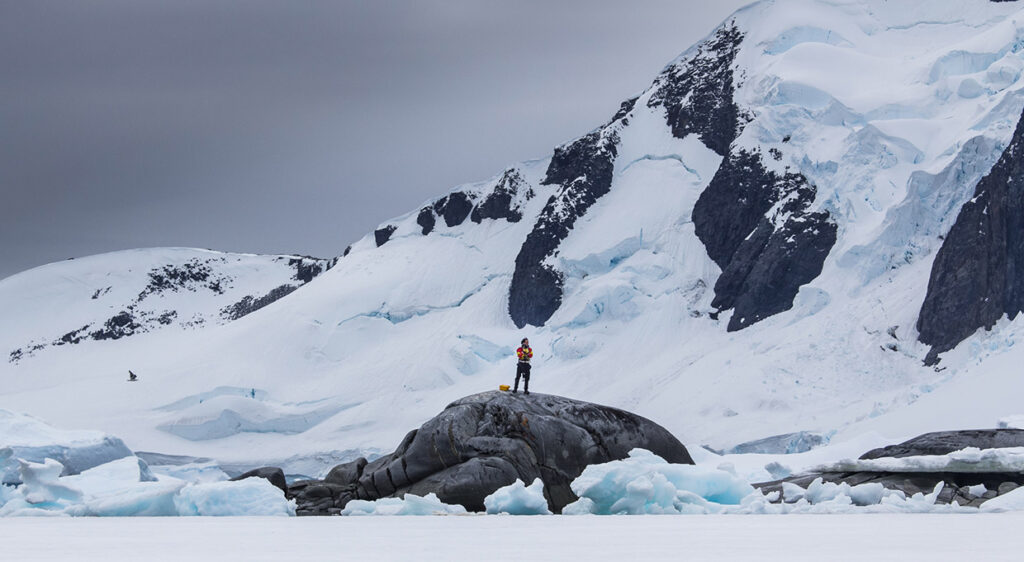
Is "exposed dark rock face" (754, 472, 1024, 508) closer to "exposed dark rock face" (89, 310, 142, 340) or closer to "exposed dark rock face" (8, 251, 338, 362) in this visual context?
"exposed dark rock face" (8, 251, 338, 362)

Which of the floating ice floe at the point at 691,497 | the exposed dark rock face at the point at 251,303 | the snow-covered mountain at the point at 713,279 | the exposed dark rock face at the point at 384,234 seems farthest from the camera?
the exposed dark rock face at the point at 251,303

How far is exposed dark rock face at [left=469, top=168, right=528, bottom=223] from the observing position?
95.1 meters

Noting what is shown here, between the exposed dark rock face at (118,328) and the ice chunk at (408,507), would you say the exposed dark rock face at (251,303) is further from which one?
the ice chunk at (408,507)

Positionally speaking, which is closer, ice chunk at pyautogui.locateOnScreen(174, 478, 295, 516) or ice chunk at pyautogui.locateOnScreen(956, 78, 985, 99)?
ice chunk at pyautogui.locateOnScreen(174, 478, 295, 516)

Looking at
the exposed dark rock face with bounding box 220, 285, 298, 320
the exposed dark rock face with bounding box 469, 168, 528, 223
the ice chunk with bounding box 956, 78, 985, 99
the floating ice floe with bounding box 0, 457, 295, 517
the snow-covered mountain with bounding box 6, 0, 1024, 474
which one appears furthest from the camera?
the exposed dark rock face with bounding box 220, 285, 298, 320

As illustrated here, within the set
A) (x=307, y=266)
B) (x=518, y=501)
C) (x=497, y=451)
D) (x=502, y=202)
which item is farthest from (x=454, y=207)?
(x=518, y=501)

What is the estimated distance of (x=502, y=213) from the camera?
95250 mm

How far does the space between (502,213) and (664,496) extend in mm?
77367

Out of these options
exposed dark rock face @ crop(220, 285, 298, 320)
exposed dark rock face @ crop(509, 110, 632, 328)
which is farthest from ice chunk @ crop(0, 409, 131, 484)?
exposed dark rock face @ crop(220, 285, 298, 320)

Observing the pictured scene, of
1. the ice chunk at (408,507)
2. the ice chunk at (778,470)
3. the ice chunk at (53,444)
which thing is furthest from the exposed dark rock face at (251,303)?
the ice chunk at (408,507)

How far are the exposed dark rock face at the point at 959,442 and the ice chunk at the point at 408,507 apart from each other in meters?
9.96

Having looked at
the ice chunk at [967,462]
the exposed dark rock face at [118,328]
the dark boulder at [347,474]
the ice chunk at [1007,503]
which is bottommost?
the ice chunk at [1007,503]

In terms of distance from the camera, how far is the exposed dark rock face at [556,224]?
80.6 meters

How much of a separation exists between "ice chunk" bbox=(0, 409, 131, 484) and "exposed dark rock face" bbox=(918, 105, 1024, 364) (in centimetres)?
3885
